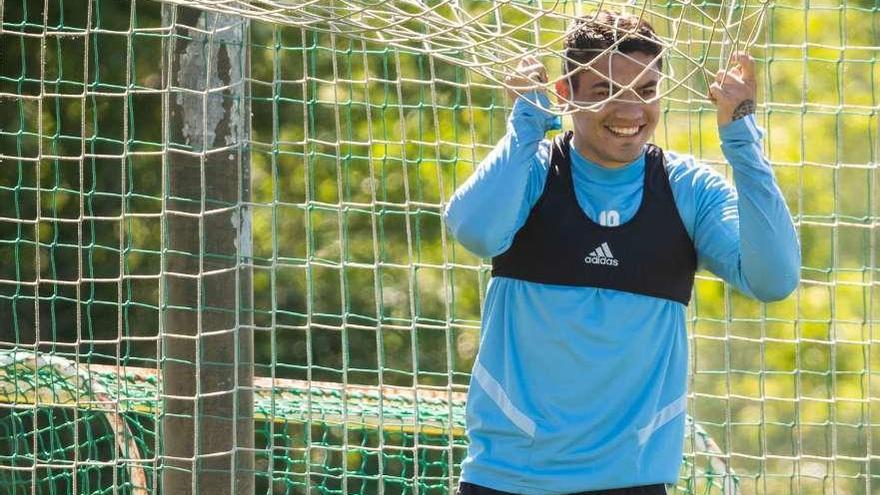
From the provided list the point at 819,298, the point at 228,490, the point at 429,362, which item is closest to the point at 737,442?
the point at 819,298

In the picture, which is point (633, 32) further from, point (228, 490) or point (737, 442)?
point (737, 442)

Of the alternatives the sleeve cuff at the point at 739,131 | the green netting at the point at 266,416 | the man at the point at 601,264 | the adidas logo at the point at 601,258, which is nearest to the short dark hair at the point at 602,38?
the man at the point at 601,264

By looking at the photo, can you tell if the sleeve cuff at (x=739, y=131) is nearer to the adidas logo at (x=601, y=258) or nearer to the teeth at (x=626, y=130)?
the teeth at (x=626, y=130)

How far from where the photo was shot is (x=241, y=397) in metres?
4.78

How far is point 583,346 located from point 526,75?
0.59 m

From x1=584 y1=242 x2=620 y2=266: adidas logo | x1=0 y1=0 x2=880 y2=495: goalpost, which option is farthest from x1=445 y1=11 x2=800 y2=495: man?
x1=0 y1=0 x2=880 y2=495: goalpost

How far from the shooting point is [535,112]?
11.8 ft

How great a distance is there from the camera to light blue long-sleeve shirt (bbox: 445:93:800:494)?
3.49m

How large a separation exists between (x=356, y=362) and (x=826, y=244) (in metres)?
2.40

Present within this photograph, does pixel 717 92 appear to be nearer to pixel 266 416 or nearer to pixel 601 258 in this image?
pixel 601 258

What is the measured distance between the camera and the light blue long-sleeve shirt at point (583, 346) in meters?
3.49

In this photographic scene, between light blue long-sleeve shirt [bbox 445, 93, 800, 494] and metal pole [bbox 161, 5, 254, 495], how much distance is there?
1276mm

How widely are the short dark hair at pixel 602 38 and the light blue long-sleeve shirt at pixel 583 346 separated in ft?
0.43

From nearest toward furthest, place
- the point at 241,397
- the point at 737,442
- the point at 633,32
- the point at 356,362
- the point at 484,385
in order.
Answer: the point at 633,32 < the point at 484,385 < the point at 241,397 < the point at 356,362 < the point at 737,442
